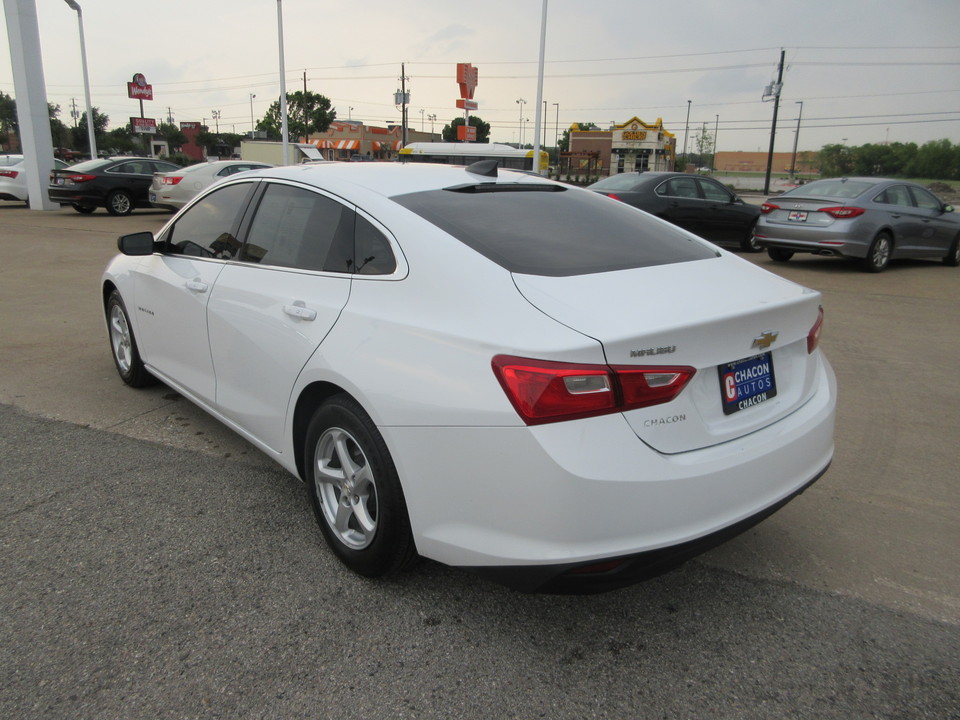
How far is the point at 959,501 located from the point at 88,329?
22.9ft

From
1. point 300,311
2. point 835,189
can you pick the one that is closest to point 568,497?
point 300,311

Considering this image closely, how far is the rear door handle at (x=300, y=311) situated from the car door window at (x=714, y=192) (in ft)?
38.2

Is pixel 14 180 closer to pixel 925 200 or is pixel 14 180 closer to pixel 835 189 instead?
pixel 835 189

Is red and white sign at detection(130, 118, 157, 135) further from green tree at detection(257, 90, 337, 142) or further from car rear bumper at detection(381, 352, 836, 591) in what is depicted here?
car rear bumper at detection(381, 352, 836, 591)

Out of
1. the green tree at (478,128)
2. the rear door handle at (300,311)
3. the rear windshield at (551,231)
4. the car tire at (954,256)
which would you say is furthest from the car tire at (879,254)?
the green tree at (478,128)

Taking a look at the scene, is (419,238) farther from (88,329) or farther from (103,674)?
(88,329)

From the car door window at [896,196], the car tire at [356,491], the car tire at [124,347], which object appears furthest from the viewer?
the car door window at [896,196]

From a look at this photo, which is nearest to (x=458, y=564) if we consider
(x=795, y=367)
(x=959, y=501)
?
(x=795, y=367)

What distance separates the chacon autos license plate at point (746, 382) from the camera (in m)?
2.37

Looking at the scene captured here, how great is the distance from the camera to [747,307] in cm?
246

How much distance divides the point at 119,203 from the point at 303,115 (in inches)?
2202

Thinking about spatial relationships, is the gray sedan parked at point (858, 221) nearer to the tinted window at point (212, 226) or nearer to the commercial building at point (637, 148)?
the tinted window at point (212, 226)

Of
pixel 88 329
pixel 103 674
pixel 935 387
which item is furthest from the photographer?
pixel 88 329

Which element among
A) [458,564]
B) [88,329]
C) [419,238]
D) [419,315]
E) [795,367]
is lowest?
[88,329]
